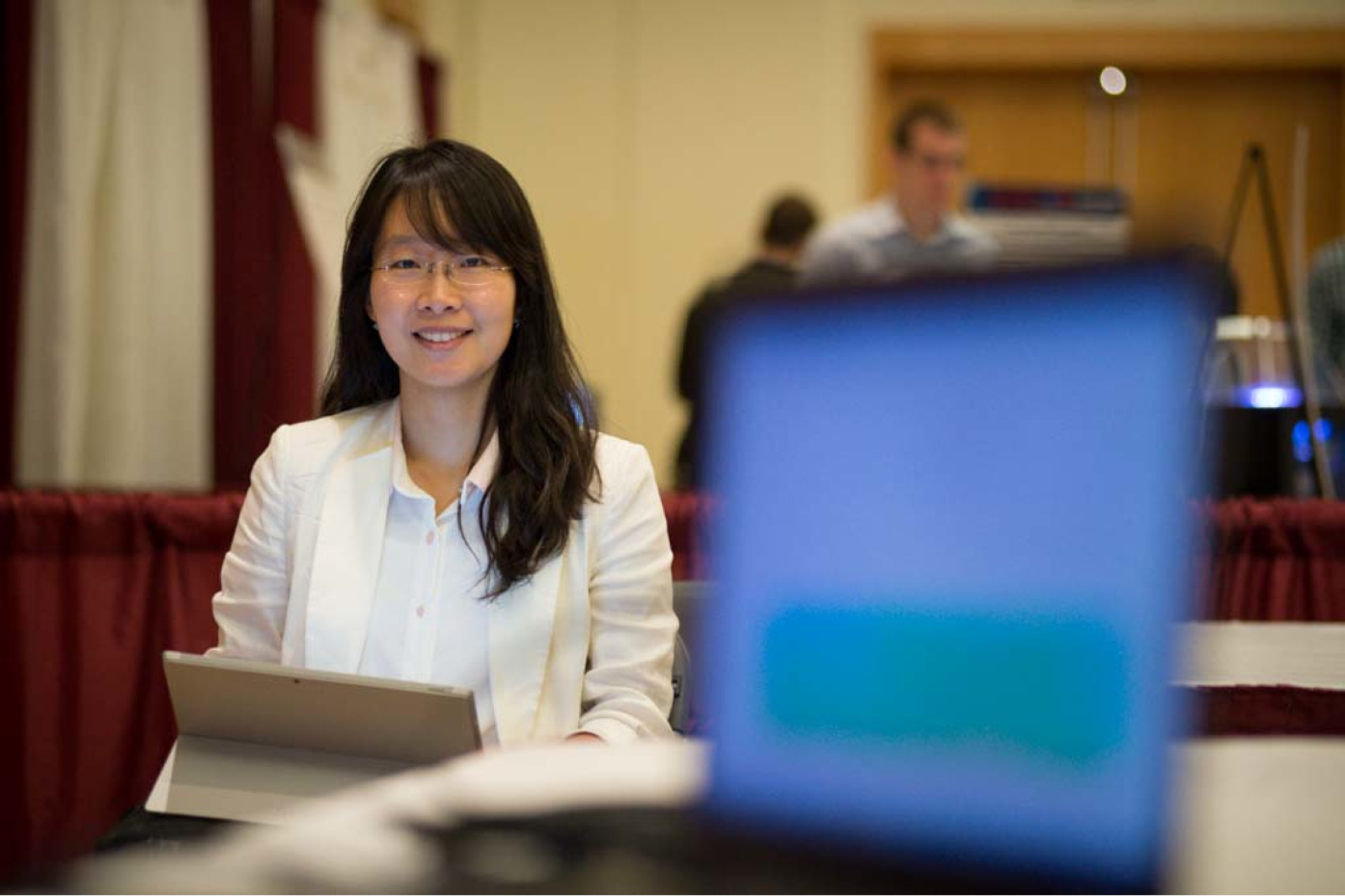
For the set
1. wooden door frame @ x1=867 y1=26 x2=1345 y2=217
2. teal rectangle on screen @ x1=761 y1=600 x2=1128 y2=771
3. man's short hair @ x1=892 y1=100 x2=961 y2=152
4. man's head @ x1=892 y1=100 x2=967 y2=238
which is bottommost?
teal rectangle on screen @ x1=761 y1=600 x2=1128 y2=771

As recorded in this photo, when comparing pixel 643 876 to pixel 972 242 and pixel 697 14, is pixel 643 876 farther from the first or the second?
pixel 697 14

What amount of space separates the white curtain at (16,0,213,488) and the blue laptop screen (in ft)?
9.55

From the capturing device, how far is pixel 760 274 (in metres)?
3.43

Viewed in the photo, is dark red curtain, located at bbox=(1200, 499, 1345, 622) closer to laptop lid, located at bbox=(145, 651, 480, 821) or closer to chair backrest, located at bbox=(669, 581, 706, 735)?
chair backrest, located at bbox=(669, 581, 706, 735)

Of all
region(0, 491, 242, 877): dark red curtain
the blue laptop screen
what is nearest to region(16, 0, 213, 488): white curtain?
region(0, 491, 242, 877): dark red curtain

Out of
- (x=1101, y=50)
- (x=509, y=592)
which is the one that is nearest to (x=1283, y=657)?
(x=509, y=592)

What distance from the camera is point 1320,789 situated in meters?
0.62

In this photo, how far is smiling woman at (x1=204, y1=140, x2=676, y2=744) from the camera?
1.39 meters

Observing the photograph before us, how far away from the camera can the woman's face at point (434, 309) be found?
1442mm

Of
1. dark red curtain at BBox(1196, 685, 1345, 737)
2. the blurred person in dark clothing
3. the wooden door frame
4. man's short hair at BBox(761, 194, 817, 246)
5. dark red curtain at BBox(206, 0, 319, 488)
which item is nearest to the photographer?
dark red curtain at BBox(1196, 685, 1345, 737)

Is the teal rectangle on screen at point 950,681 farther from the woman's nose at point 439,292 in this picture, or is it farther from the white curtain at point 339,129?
the white curtain at point 339,129

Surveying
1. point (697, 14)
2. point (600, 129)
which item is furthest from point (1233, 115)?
point (600, 129)

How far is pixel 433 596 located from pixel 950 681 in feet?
3.32

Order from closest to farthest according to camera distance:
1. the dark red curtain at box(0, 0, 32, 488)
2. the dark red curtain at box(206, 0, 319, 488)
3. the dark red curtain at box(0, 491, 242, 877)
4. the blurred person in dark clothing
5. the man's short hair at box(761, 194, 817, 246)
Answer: the dark red curtain at box(0, 491, 242, 877) < the dark red curtain at box(0, 0, 32, 488) < the blurred person in dark clothing < the dark red curtain at box(206, 0, 319, 488) < the man's short hair at box(761, 194, 817, 246)
